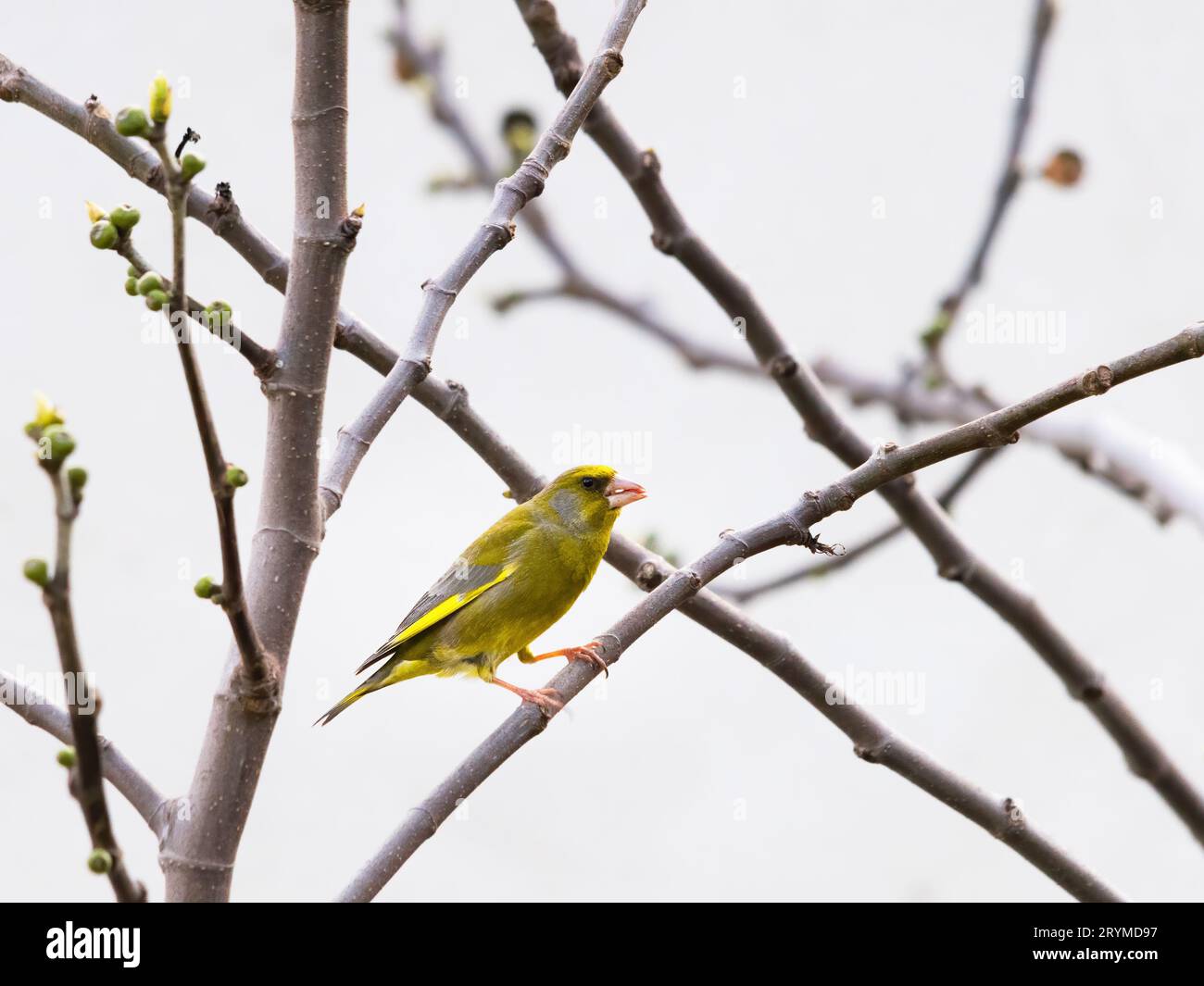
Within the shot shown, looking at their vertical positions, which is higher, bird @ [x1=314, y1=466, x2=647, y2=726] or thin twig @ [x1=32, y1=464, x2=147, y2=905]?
bird @ [x1=314, y1=466, x2=647, y2=726]

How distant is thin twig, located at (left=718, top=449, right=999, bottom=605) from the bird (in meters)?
0.46

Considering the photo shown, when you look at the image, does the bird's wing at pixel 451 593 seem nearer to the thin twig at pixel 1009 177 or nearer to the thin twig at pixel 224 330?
the thin twig at pixel 1009 177

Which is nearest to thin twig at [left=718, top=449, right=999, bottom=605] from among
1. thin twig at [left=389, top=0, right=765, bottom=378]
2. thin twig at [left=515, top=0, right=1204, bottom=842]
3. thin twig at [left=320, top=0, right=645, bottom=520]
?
thin twig at [left=515, top=0, right=1204, bottom=842]

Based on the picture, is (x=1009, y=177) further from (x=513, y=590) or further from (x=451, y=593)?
(x=451, y=593)

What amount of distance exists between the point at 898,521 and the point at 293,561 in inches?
75.7

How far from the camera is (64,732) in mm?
1917

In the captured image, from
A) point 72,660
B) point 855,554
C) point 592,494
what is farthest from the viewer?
point 592,494

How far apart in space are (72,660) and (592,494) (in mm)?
2845

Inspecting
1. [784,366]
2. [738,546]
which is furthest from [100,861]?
[784,366]

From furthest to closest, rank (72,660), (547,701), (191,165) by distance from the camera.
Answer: (547,701) < (191,165) < (72,660)

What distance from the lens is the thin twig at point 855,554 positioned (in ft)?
11.4

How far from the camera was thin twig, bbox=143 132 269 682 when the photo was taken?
3.92 feet

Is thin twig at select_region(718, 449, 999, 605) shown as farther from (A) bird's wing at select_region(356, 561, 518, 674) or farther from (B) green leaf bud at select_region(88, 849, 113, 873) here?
(B) green leaf bud at select_region(88, 849, 113, 873)
